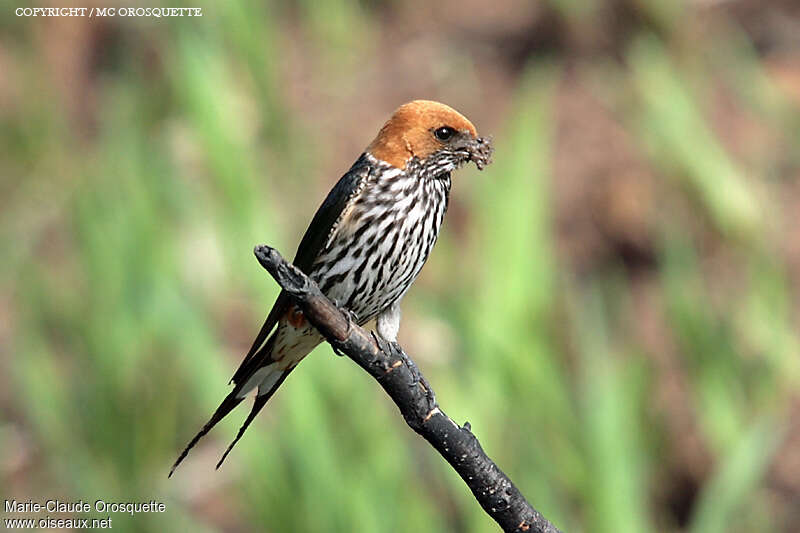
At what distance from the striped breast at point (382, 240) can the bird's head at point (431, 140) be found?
14 centimetres

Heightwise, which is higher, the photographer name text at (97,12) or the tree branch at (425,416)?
the photographer name text at (97,12)

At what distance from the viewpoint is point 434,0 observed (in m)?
7.34

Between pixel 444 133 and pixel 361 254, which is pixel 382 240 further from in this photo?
pixel 444 133

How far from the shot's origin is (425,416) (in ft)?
6.57

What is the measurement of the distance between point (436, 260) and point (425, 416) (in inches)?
123

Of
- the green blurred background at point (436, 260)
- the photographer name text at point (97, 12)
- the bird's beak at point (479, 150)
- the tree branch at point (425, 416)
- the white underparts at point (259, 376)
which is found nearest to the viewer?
the tree branch at point (425, 416)

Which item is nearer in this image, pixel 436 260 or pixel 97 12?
pixel 436 260

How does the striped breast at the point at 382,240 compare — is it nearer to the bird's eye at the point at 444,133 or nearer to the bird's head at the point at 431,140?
the bird's head at the point at 431,140

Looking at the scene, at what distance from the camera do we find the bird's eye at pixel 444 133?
7.00ft

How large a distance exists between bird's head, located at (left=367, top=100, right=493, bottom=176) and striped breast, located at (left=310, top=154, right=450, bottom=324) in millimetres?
141

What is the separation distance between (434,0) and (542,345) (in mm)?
3687

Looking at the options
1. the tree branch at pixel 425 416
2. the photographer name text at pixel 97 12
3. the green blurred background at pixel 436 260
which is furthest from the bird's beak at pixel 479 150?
the photographer name text at pixel 97 12

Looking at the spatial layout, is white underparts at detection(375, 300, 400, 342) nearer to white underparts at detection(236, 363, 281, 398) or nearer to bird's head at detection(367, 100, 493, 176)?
white underparts at detection(236, 363, 281, 398)

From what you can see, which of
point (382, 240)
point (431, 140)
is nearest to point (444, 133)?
point (431, 140)
